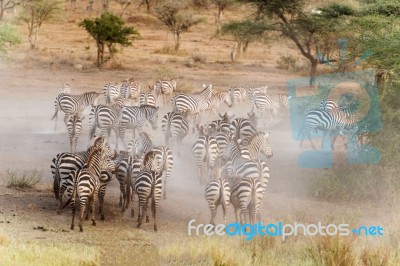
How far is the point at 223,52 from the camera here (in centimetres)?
2270

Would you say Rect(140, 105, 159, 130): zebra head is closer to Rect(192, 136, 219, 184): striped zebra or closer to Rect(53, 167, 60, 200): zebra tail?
A: Rect(192, 136, 219, 184): striped zebra

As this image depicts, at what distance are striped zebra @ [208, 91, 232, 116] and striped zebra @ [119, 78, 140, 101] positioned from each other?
3.82 ft

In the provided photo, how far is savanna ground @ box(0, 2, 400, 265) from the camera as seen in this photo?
7730mm

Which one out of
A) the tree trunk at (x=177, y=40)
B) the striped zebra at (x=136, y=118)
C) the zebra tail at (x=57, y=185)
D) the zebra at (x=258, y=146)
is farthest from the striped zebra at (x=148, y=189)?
the tree trunk at (x=177, y=40)

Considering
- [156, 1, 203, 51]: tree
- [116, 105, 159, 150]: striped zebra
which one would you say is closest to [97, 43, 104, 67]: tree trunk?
[156, 1, 203, 51]: tree

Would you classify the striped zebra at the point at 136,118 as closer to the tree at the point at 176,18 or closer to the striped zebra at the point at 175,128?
the striped zebra at the point at 175,128

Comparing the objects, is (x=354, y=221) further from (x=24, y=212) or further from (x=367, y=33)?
(x=367, y=33)

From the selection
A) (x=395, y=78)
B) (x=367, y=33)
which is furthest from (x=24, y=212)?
(x=367, y=33)

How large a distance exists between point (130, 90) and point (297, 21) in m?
6.43

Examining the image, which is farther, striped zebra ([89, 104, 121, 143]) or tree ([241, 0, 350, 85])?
tree ([241, 0, 350, 85])

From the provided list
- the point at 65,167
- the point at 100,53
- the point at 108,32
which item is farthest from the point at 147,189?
the point at 100,53

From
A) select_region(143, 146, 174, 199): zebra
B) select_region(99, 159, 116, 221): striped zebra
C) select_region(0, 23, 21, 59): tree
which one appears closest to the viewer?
select_region(99, 159, 116, 221): striped zebra

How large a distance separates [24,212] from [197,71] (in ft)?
35.4

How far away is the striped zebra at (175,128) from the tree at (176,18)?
31.5 ft
